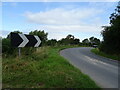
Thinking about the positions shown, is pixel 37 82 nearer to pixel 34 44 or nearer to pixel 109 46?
pixel 34 44

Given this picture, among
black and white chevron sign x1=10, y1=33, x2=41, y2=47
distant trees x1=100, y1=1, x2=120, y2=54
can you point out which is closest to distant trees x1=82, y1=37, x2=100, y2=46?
distant trees x1=100, y1=1, x2=120, y2=54

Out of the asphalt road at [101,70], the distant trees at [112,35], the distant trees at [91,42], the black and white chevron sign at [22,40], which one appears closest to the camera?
the asphalt road at [101,70]

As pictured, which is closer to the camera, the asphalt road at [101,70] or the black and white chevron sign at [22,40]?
the asphalt road at [101,70]

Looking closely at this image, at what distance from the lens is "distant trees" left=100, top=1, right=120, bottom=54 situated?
32.9 meters

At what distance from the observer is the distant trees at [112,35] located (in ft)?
108

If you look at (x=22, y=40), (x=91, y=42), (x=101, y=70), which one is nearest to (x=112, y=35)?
(x=101, y=70)

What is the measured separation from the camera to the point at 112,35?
34.6 metres

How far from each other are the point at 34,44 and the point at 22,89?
7322mm

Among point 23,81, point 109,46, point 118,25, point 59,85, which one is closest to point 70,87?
point 59,85

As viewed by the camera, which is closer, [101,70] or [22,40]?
[22,40]

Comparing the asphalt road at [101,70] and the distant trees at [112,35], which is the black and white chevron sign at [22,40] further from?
the distant trees at [112,35]

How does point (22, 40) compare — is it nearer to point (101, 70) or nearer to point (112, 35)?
point (101, 70)

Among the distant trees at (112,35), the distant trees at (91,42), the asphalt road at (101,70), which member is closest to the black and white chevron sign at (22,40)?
the asphalt road at (101,70)

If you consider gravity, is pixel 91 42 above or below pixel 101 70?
above
